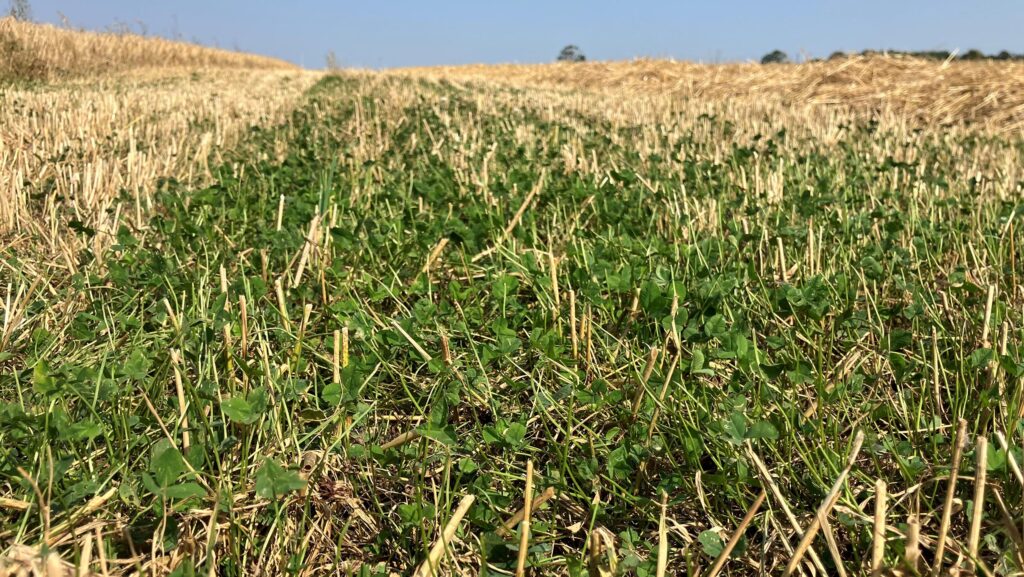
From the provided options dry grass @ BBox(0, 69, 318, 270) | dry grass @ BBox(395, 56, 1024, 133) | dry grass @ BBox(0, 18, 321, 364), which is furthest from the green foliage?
dry grass @ BBox(395, 56, 1024, 133)

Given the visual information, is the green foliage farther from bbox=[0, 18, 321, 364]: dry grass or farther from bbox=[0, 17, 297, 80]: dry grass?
bbox=[0, 17, 297, 80]: dry grass

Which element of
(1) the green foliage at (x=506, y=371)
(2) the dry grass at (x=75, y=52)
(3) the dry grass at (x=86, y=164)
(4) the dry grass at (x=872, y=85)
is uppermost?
(2) the dry grass at (x=75, y=52)

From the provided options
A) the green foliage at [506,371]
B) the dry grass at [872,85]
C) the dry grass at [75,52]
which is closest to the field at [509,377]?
the green foliage at [506,371]

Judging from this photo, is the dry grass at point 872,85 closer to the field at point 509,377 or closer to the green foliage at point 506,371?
the field at point 509,377

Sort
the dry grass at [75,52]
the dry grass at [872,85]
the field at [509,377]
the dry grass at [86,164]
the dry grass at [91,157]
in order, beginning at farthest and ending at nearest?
the dry grass at [75,52] < the dry grass at [872,85] < the dry grass at [91,157] < the dry grass at [86,164] < the field at [509,377]

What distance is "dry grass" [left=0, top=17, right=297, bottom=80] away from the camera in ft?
37.0

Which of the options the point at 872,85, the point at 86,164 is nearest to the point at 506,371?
the point at 86,164

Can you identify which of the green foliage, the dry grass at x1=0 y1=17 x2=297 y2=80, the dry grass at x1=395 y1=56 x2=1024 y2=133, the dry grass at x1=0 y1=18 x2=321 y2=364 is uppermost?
the dry grass at x1=0 y1=17 x2=297 y2=80

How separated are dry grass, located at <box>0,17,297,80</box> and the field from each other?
9.91 metres

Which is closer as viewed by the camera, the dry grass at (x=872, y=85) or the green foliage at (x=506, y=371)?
the green foliage at (x=506, y=371)

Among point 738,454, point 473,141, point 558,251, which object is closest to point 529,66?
point 473,141

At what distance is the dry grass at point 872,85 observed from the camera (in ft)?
24.9

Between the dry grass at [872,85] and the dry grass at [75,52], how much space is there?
10.3 meters

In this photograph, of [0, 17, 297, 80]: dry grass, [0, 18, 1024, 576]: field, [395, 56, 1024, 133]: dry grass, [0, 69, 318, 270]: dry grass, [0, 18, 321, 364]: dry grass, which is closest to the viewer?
[0, 18, 1024, 576]: field
